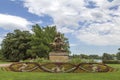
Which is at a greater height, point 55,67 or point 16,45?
point 16,45

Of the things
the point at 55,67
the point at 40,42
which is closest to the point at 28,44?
the point at 40,42

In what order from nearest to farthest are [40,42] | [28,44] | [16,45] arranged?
[40,42] < [28,44] < [16,45]

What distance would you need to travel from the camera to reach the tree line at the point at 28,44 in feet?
178

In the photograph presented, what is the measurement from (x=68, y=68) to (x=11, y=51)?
4253 cm

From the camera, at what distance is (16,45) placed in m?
62.5

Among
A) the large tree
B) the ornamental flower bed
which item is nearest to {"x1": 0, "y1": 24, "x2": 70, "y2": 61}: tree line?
the large tree

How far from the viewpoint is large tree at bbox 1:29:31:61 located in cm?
6088

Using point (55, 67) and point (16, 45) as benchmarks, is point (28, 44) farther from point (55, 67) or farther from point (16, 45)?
point (55, 67)

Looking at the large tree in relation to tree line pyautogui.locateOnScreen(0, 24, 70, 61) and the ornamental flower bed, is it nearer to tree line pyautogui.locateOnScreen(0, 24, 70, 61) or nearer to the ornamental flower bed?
tree line pyautogui.locateOnScreen(0, 24, 70, 61)

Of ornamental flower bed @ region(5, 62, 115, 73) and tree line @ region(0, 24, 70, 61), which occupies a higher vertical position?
tree line @ region(0, 24, 70, 61)

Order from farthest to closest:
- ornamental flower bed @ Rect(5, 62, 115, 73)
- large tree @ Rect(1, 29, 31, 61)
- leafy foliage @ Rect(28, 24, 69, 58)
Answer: large tree @ Rect(1, 29, 31, 61) < leafy foliage @ Rect(28, 24, 69, 58) < ornamental flower bed @ Rect(5, 62, 115, 73)

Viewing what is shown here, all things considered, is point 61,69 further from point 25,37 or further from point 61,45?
point 25,37

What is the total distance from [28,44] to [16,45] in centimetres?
382

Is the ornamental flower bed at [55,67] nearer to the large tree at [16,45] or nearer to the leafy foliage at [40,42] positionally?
the leafy foliage at [40,42]
